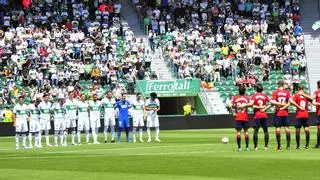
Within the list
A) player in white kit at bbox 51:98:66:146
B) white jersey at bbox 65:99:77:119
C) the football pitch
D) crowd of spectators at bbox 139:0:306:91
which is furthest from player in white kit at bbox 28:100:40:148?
crowd of spectators at bbox 139:0:306:91

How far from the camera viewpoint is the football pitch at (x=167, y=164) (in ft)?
72.7

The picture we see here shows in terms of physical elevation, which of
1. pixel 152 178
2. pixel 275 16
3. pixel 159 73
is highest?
pixel 275 16

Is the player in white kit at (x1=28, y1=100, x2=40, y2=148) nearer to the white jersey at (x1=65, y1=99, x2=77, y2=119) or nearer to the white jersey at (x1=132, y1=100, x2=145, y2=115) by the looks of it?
the white jersey at (x1=65, y1=99, x2=77, y2=119)

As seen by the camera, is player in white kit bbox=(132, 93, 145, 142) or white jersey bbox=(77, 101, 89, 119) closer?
white jersey bbox=(77, 101, 89, 119)

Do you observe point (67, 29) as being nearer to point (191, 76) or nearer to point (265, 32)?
point (191, 76)

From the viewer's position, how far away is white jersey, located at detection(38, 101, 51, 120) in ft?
138

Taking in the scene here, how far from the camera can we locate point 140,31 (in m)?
65.7

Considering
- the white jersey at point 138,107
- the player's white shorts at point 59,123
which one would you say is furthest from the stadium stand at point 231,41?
the player's white shorts at point 59,123

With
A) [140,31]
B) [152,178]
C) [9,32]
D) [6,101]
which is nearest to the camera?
[152,178]

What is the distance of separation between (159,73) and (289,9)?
12.4m

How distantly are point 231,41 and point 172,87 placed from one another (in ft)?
22.5

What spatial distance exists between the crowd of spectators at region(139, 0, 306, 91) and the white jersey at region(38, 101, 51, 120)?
20.4m

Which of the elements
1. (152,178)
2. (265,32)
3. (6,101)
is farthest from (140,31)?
(152,178)

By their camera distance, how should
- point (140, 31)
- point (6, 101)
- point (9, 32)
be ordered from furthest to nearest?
point (140, 31), point (9, 32), point (6, 101)
